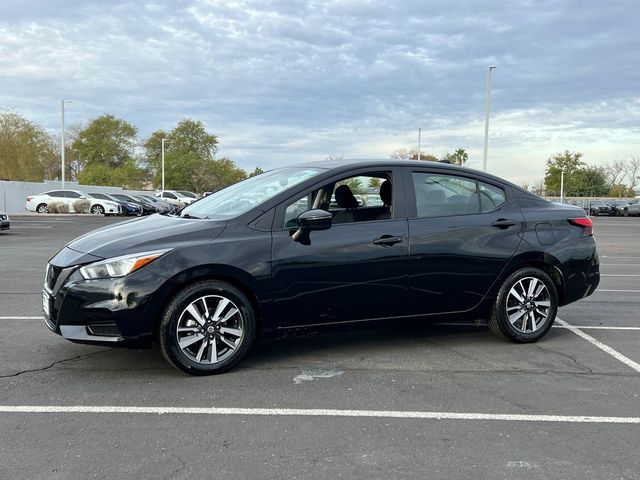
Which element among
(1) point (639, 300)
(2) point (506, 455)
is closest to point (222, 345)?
(2) point (506, 455)

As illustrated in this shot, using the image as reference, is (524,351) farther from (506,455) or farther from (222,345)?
(222,345)

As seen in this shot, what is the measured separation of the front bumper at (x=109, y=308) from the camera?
4.38m

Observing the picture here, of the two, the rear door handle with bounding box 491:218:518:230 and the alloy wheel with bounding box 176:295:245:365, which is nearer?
the alloy wheel with bounding box 176:295:245:365

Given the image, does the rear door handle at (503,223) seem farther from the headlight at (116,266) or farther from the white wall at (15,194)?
the white wall at (15,194)

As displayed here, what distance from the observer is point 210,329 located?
15.2 feet

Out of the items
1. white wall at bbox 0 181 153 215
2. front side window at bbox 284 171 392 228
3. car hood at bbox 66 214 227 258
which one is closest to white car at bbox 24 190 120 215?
white wall at bbox 0 181 153 215

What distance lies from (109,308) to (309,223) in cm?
162

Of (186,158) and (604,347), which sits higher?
(186,158)

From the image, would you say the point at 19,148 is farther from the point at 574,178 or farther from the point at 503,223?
the point at 574,178

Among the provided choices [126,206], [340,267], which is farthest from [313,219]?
[126,206]

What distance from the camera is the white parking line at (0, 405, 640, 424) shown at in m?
3.95

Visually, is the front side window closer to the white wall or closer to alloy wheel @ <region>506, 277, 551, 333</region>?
alloy wheel @ <region>506, 277, 551, 333</region>

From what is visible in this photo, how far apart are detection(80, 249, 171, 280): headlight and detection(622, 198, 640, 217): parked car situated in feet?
174

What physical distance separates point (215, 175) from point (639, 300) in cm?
7986
